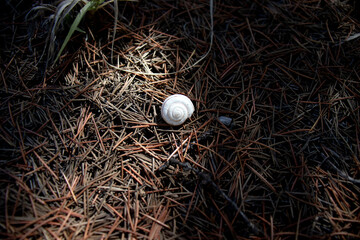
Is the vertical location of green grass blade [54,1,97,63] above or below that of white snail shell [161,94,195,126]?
above

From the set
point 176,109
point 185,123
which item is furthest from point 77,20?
point 185,123

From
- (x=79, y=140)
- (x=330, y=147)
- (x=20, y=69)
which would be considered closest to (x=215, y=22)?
(x=330, y=147)

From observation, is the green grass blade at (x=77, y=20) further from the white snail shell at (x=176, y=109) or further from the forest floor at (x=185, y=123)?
the white snail shell at (x=176, y=109)

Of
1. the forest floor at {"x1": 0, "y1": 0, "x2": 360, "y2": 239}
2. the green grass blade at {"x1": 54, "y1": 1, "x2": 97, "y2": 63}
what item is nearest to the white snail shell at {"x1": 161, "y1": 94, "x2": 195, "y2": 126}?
the forest floor at {"x1": 0, "y1": 0, "x2": 360, "y2": 239}

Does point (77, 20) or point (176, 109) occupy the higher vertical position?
point (77, 20)

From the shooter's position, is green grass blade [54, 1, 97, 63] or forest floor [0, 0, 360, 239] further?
green grass blade [54, 1, 97, 63]

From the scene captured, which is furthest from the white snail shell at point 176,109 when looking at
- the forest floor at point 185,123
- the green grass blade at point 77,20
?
the green grass blade at point 77,20

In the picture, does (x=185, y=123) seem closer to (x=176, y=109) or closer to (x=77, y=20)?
(x=176, y=109)

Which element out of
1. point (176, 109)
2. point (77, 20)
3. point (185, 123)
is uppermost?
point (77, 20)

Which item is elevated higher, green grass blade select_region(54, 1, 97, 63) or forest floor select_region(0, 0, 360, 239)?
green grass blade select_region(54, 1, 97, 63)

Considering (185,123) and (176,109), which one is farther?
(185,123)

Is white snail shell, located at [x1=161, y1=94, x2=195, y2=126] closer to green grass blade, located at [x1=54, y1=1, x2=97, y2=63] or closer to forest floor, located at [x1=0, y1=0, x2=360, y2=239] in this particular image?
forest floor, located at [x1=0, y1=0, x2=360, y2=239]
